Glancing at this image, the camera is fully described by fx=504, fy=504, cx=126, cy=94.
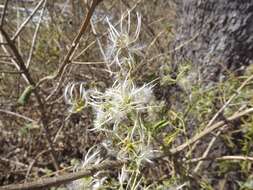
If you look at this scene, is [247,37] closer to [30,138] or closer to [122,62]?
[122,62]

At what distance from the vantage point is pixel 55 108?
10.0 feet

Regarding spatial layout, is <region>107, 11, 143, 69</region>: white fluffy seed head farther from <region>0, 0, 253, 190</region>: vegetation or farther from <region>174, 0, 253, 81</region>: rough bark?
<region>174, 0, 253, 81</region>: rough bark

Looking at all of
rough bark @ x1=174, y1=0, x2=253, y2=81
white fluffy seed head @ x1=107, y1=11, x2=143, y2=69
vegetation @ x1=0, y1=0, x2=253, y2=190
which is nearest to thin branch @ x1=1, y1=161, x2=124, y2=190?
vegetation @ x1=0, y1=0, x2=253, y2=190

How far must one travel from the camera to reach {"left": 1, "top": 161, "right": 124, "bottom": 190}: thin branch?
840 mm

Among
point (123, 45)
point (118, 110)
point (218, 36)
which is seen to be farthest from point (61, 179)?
point (218, 36)

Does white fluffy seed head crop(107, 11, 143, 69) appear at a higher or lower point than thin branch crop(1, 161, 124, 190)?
higher

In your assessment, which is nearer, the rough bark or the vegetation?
the vegetation

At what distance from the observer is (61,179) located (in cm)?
94

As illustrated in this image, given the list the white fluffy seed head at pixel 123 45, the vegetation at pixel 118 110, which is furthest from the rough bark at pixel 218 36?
the white fluffy seed head at pixel 123 45

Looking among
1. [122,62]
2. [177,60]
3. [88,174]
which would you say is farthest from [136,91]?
[177,60]

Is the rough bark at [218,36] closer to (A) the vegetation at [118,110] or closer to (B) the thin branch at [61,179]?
(A) the vegetation at [118,110]

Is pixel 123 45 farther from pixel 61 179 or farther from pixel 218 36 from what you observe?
pixel 218 36

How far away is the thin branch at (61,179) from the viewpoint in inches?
33.1

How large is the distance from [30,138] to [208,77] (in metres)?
1.25
